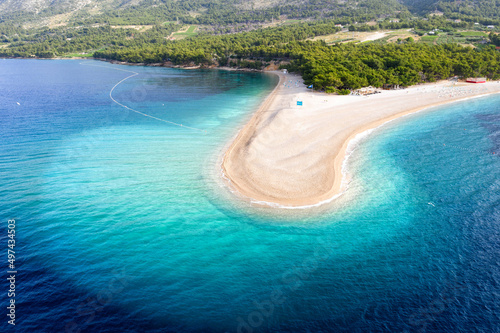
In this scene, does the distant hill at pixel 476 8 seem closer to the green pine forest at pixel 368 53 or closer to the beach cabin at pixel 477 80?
the green pine forest at pixel 368 53

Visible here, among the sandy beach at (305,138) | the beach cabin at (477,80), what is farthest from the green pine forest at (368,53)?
the sandy beach at (305,138)

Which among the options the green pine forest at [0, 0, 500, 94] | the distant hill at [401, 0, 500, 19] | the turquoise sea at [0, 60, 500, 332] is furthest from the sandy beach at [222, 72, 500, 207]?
the distant hill at [401, 0, 500, 19]

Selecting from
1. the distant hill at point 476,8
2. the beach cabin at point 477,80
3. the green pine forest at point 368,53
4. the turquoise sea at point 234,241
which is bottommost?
the turquoise sea at point 234,241

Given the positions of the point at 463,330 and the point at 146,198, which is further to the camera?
the point at 146,198

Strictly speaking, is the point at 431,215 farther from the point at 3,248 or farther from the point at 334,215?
the point at 3,248

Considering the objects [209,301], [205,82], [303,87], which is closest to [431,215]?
[209,301]

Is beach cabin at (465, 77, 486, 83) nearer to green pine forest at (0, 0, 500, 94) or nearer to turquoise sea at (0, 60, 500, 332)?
green pine forest at (0, 0, 500, 94)
